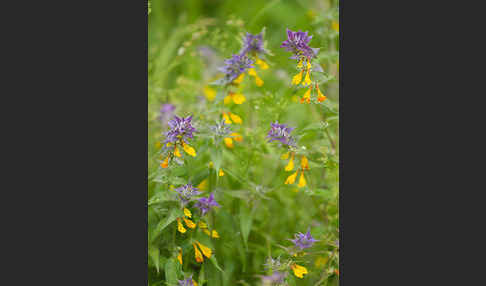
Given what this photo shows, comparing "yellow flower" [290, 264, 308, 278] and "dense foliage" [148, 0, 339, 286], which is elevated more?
"dense foliage" [148, 0, 339, 286]

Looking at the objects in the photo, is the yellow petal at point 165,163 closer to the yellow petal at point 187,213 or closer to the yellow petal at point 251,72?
the yellow petal at point 187,213

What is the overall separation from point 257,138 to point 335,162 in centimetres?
36

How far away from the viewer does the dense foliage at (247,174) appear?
2.05m

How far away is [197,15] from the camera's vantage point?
160 inches

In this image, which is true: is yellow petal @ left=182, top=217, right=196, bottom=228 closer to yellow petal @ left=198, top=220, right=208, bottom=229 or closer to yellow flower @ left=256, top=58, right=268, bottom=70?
yellow petal @ left=198, top=220, right=208, bottom=229

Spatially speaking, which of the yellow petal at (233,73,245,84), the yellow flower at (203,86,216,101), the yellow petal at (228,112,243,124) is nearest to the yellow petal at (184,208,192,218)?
the yellow petal at (228,112,243,124)

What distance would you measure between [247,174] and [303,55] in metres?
0.59

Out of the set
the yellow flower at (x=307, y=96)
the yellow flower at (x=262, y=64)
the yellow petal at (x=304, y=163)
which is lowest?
the yellow petal at (x=304, y=163)

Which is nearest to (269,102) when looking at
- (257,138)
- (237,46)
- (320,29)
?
(257,138)

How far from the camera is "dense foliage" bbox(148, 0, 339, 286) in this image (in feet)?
6.73

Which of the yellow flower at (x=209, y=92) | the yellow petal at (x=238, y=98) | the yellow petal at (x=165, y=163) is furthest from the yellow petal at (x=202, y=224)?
the yellow flower at (x=209, y=92)

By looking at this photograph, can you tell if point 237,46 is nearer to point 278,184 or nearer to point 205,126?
point 205,126

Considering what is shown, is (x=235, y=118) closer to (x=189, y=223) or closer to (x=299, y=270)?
(x=189, y=223)

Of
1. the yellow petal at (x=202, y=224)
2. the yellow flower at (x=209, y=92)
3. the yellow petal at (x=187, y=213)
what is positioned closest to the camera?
the yellow petal at (x=187, y=213)
